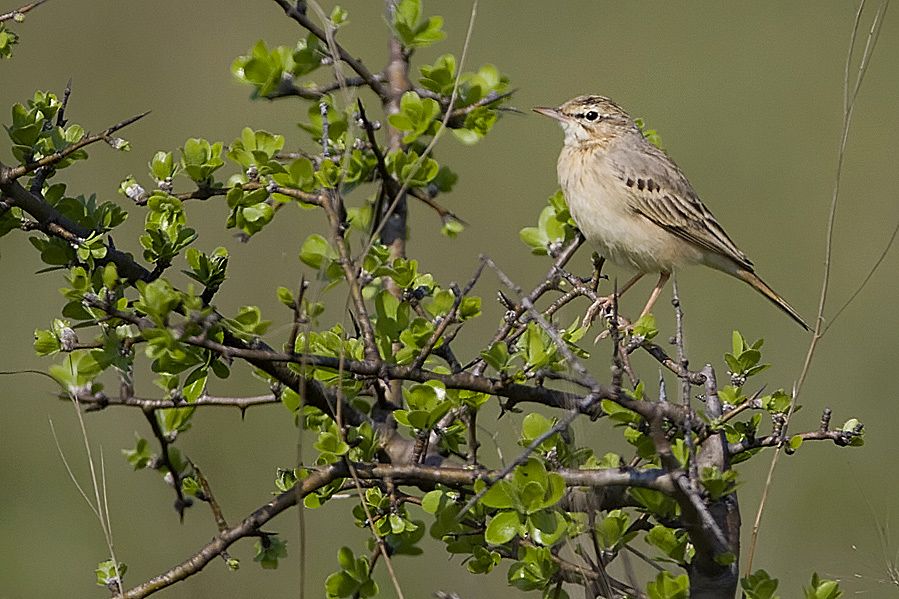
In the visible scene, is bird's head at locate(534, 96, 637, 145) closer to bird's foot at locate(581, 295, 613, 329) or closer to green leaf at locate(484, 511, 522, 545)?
bird's foot at locate(581, 295, 613, 329)

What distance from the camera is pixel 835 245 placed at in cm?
922

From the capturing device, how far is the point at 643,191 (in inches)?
222

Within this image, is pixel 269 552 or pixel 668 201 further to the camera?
pixel 668 201

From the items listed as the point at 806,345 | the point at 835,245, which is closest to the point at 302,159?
the point at 806,345

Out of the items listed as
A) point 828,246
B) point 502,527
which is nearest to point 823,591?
point 502,527

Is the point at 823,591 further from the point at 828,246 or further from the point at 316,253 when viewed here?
the point at 316,253

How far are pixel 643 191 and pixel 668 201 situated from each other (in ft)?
0.43

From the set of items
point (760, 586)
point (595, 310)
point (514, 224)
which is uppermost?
point (514, 224)

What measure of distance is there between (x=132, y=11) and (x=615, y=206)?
7508 millimetres

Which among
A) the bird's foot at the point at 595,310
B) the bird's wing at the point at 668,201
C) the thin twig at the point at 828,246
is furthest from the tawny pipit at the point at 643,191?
the thin twig at the point at 828,246

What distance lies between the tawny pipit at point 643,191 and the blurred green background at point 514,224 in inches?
23.5

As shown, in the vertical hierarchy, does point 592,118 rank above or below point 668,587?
above

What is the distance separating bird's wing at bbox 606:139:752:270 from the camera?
5.61 meters

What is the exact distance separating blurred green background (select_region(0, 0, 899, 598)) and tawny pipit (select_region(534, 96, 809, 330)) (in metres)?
0.60
